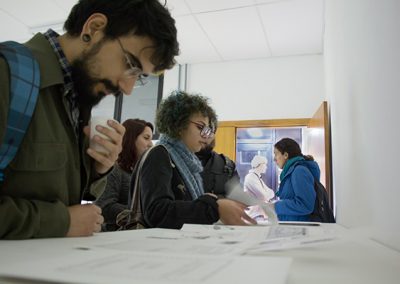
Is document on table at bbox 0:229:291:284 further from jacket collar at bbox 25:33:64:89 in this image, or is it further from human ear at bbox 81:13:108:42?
human ear at bbox 81:13:108:42

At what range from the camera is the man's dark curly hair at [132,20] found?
2.82 feet

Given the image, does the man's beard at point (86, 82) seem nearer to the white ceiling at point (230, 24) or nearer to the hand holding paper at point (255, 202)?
the hand holding paper at point (255, 202)

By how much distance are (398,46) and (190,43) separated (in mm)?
3278

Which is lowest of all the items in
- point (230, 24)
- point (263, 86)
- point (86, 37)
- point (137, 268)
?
point (137, 268)

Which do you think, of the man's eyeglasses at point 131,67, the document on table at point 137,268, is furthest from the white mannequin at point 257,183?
the document on table at point 137,268

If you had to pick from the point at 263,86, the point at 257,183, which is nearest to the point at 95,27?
the point at 263,86

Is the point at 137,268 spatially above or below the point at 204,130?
below

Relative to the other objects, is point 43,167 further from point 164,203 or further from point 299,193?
point 299,193

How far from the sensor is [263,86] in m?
4.00

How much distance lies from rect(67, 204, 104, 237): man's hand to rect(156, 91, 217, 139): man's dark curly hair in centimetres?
69

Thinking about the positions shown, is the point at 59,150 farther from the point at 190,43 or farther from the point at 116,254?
the point at 190,43

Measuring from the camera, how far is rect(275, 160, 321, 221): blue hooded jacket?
2.12 m

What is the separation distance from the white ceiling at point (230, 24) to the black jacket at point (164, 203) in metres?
1.80

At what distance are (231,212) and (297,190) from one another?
1213 millimetres
